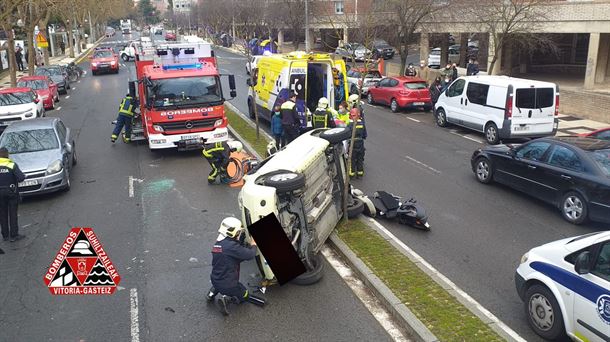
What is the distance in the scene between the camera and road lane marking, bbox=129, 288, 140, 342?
20.9 feet

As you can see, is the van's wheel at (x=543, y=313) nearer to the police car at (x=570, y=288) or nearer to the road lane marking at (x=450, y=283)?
the police car at (x=570, y=288)

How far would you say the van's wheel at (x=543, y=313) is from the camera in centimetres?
587

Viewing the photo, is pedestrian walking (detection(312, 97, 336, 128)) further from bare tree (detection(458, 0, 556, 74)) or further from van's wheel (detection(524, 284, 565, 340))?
bare tree (detection(458, 0, 556, 74))

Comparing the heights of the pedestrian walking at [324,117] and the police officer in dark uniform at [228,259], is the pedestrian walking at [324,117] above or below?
above

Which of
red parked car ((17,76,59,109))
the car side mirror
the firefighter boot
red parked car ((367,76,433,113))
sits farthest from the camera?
red parked car ((17,76,59,109))

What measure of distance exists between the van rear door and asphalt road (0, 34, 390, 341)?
29.8 feet

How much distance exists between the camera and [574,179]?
9.84 metres

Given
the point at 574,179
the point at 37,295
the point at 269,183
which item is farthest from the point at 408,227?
the point at 37,295

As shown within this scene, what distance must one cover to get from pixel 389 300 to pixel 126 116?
12.2 m

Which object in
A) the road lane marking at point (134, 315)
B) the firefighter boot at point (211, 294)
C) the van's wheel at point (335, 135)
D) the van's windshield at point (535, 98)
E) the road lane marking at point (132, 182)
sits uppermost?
the van's wheel at point (335, 135)

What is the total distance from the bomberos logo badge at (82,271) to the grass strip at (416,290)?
12.0ft

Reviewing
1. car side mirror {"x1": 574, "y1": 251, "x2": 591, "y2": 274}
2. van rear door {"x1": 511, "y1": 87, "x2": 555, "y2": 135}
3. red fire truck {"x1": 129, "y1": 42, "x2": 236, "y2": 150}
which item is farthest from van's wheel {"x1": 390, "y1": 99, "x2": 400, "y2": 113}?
car side mirror {"x1": 574, "y1": 251, "x2": 591, "y2": 274}

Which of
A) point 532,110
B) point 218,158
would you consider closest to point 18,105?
point 218,158

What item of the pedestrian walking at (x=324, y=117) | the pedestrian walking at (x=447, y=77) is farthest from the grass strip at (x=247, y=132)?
the pedestrian walking at (x=447, y=77)
